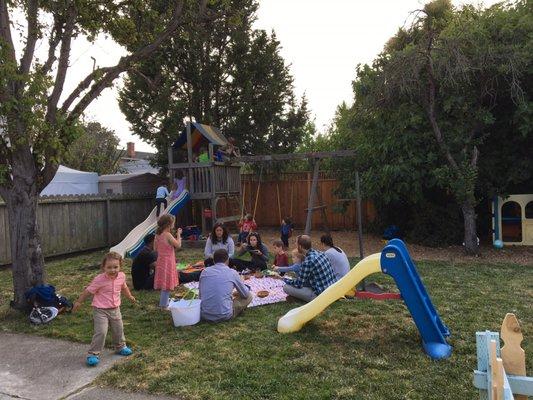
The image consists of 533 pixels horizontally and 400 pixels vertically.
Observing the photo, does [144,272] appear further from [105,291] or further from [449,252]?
[449,252]

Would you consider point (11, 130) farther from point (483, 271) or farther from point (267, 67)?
point (267, 67)

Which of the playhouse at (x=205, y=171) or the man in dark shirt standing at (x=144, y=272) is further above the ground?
the playhouse at (x=205, y=171)

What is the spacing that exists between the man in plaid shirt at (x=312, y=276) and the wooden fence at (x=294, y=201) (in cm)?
1110

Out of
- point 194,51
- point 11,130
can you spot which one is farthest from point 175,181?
point 11,130

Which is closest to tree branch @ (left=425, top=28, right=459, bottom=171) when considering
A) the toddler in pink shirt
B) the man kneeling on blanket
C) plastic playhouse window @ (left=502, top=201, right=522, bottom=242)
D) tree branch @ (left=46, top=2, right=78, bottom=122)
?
plastic playhouse window @ (left=502, top=201, right=522, bottom=242)

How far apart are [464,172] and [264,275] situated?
5.79 meters

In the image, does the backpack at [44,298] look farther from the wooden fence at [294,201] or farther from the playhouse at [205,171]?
the wooden fence at [294,201]

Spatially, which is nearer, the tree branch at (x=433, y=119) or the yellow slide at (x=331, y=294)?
the yellow slide at (x=331, y=294)

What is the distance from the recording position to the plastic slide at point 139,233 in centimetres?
1299

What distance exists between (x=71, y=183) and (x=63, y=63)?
1161 centimetres

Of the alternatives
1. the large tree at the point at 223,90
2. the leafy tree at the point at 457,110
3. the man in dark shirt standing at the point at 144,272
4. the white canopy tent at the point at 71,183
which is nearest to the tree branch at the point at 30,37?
the man in dark shirt standing at the point at 144,272

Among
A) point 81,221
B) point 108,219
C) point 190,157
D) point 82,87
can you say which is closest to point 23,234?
point 82,87

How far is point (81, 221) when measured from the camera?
14375mm

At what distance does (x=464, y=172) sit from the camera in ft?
37.5
